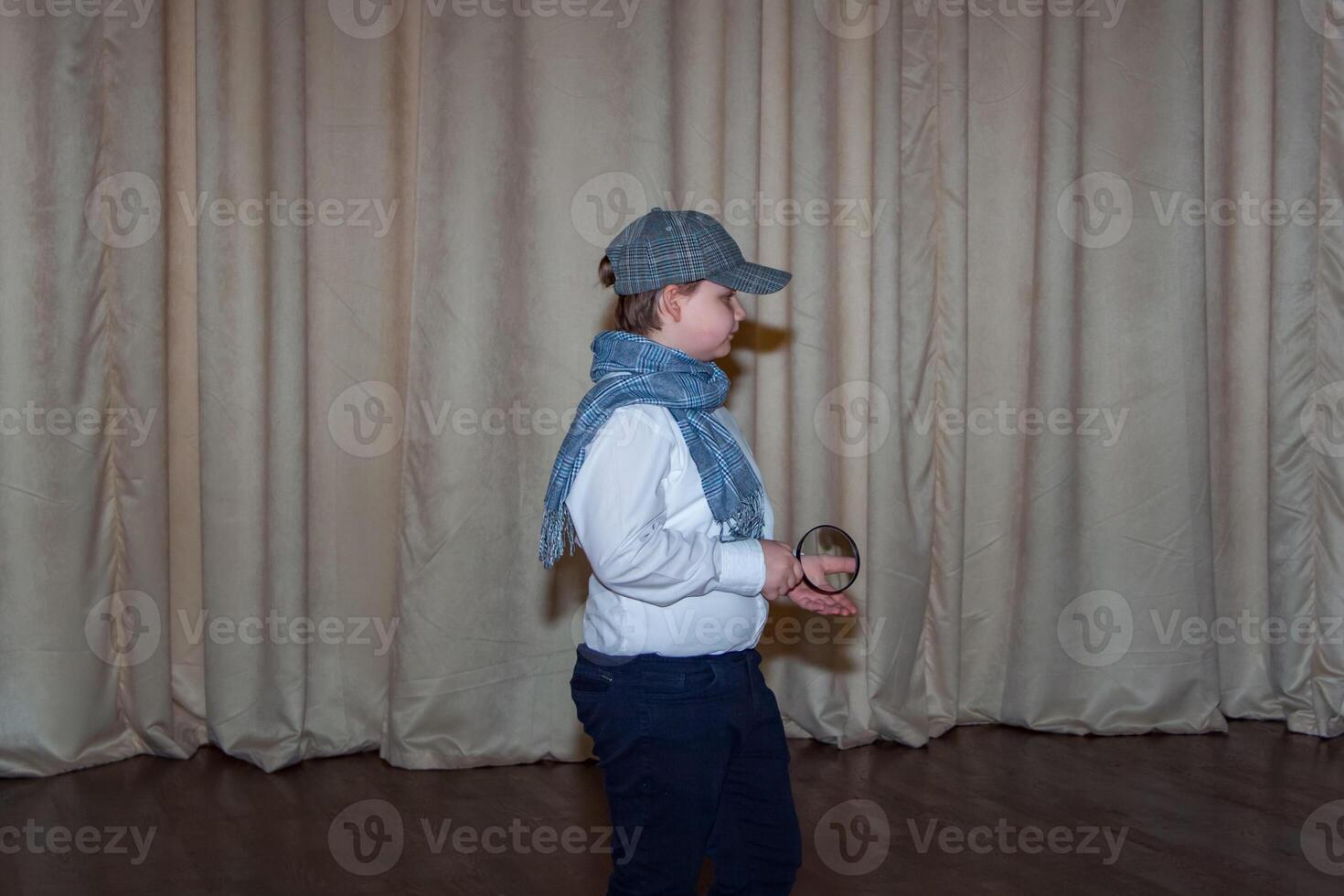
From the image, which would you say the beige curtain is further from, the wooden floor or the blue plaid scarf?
the blue plaid scarf

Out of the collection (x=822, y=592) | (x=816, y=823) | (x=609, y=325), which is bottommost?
(x=816, y=823)

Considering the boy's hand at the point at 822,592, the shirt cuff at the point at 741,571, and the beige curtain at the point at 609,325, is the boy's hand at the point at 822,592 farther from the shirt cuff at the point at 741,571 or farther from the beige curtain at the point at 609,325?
the beige curtain at the point at 609,325

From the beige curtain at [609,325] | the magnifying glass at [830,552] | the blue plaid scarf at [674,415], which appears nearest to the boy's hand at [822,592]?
the magnifying glass at [830,552]

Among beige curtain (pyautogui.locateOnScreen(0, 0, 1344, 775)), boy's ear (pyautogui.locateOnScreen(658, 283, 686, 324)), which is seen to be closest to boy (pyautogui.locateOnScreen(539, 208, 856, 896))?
boy's ear (pyautogui.locateOnScreen(658, 283, 686, 324))

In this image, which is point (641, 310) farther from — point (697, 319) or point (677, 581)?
point (677, 581)

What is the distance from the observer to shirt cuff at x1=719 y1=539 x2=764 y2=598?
1615 mm

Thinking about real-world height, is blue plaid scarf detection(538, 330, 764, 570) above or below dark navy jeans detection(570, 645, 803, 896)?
above

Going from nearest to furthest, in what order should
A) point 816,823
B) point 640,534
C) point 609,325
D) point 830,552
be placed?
point 640,534 < point 830,552 < point 816,823 < point 609,325

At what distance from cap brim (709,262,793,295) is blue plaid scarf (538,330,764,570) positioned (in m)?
0.12

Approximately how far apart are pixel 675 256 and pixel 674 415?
0.71 ft

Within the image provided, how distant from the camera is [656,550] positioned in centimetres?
156

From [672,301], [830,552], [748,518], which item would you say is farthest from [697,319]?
[830,552]

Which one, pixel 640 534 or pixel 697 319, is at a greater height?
pixel 697 319

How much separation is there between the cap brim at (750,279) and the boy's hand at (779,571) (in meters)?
0.36
